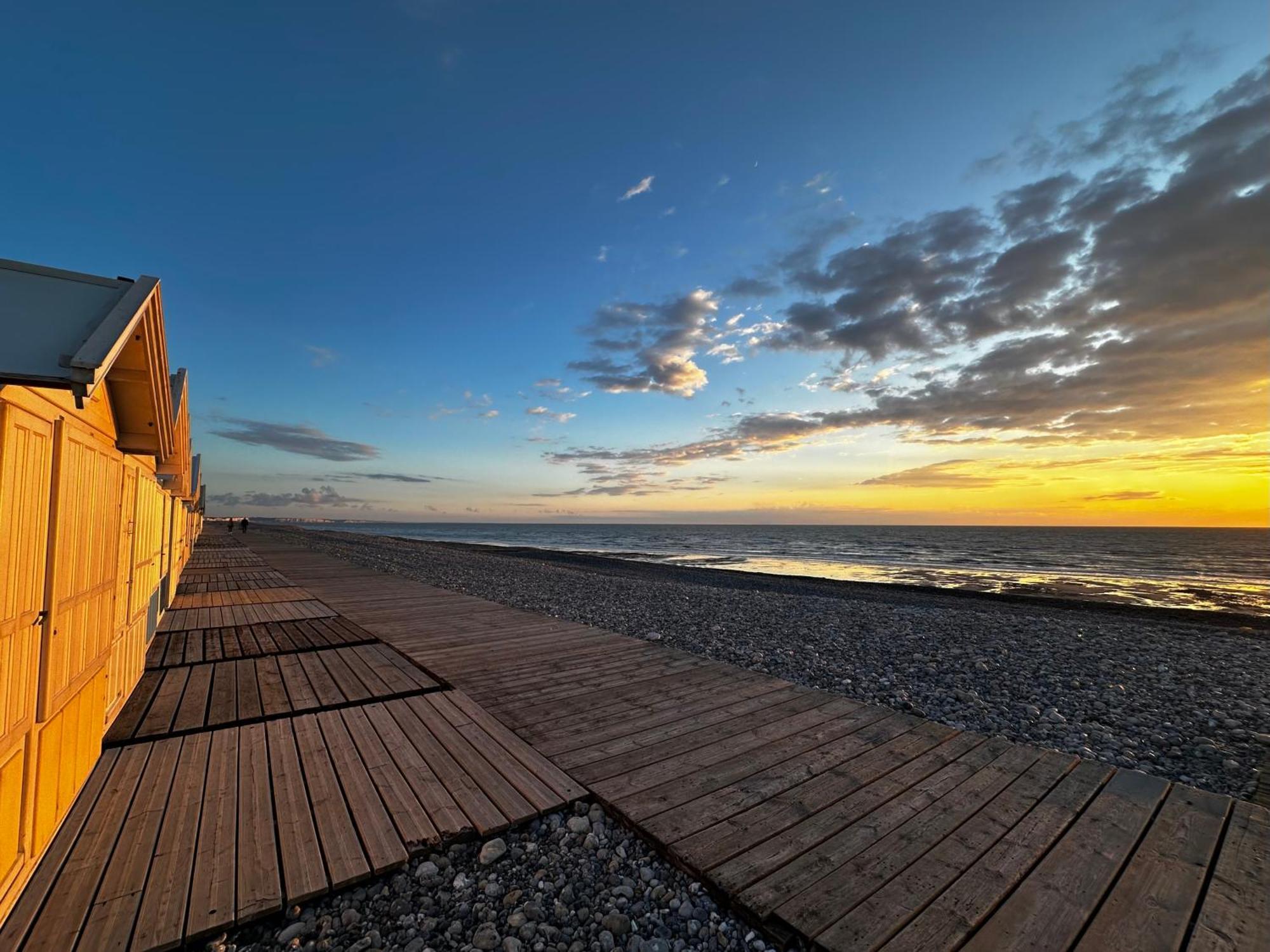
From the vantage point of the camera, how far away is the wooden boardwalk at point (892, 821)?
2.67m

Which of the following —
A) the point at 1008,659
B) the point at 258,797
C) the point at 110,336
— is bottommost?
the point at 1008,659

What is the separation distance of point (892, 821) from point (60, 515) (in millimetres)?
5723

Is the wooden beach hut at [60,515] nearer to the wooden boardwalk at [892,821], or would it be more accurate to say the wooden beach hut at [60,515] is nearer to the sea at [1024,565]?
the wooden boardwalk at [892,821]

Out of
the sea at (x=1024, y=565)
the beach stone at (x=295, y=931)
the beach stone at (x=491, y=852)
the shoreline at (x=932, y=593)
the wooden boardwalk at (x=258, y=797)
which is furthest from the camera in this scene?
the sea at (x=1024, y=565)

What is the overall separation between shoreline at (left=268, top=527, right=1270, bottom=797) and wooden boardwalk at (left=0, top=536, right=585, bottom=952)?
4.11 m

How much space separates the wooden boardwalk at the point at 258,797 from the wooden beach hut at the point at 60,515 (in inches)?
11.1

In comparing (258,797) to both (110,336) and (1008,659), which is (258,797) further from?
(1008,659)

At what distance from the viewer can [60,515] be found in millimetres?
3316

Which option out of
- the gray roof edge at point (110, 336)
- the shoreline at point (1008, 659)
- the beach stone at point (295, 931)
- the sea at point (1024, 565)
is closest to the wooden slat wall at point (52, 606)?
the gray roof edge at point (110, 336)

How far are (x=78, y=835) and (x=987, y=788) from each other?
6.10m

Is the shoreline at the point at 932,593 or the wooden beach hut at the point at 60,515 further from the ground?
the wooden beach hut at the point at 60,515

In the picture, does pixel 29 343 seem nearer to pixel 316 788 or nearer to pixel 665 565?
pixel 316 788

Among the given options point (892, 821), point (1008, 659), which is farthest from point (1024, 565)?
point (892, 821)

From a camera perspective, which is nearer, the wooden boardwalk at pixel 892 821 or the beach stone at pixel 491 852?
the wooden boardwalk at pixel 892 821
